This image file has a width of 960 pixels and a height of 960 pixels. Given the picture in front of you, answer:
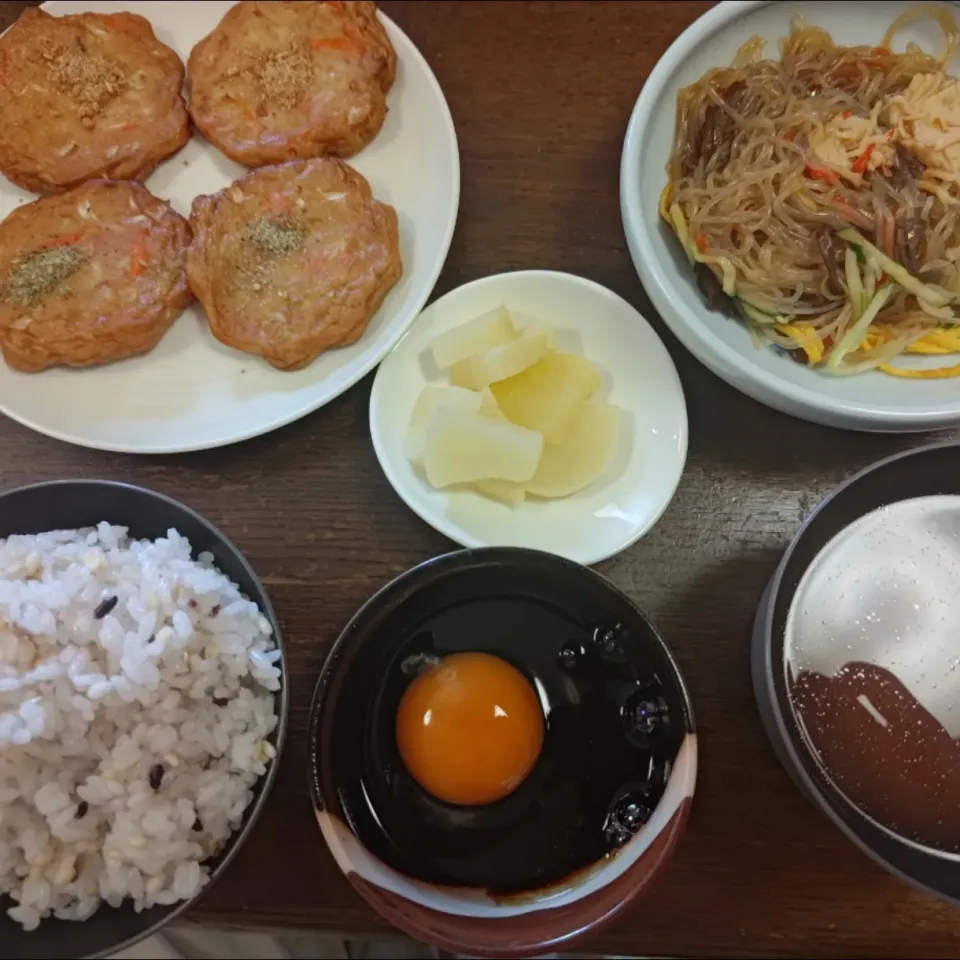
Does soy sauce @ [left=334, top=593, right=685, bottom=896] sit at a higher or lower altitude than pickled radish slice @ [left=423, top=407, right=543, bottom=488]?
lower

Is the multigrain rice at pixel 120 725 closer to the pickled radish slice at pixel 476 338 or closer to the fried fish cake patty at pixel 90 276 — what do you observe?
the fried fish cake patty at pixel 90 276

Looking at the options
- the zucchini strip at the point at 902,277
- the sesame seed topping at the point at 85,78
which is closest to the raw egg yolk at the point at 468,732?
the zucchini strip at the point at 902,277

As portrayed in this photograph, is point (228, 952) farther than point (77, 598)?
Yes

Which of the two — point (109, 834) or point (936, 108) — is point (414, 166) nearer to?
point (936, 108)

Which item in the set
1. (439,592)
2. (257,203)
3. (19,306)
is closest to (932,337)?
(439,592)

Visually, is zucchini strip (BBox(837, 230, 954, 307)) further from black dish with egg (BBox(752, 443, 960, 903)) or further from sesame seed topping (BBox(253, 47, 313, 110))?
sesame seed topping (BBox(253, 47, 313, 110))

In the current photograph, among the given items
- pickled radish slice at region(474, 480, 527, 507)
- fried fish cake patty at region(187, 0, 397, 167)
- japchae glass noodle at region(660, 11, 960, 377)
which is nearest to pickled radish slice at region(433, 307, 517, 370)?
pickled radish slice at region(474, 480, 527, 507)

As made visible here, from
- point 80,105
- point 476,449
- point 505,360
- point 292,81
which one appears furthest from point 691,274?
point 80,105

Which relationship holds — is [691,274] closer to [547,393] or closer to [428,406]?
[547,393]
